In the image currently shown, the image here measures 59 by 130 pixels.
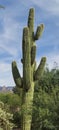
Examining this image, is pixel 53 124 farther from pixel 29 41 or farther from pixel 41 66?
pixel 29 41

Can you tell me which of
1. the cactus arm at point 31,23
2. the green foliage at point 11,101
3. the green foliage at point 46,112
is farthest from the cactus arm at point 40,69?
the green foliage at point 11,101

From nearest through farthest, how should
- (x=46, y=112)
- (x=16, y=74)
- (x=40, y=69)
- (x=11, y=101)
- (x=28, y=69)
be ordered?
1. (x=46, y=112)
2. (x=28, y=69)
3. (x=40, y=69)
4. (x=16, y=74)
5. (x=11, y=101)

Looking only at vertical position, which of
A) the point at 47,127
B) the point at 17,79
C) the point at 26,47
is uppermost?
the point at 26,47

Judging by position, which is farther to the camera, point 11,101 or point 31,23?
point 11,101

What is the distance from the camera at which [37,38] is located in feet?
81.8

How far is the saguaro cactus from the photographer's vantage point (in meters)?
22.9

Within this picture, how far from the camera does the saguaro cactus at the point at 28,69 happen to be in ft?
75.2

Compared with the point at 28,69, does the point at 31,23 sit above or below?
above

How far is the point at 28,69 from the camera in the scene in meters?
23.0

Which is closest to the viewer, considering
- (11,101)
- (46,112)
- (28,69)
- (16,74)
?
(46,112)

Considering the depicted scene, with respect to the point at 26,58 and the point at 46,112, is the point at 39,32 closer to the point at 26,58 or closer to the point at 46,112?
the point at 26,58

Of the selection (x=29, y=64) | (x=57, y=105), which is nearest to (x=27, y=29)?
(x=29, y=64)

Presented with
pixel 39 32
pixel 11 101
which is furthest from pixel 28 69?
pixel 11 101

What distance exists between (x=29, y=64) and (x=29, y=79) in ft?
2.82
